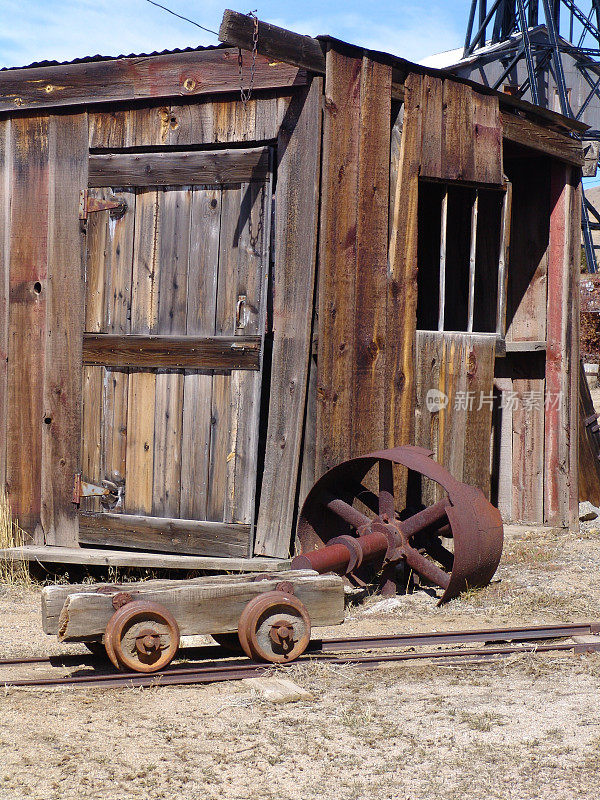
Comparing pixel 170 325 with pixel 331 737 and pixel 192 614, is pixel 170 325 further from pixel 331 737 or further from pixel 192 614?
pixel 331 737

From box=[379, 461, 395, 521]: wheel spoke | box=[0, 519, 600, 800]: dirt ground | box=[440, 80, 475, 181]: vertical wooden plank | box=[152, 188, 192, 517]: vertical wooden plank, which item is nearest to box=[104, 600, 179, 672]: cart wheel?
box=[0, 519, 600, 800]: dirt ground

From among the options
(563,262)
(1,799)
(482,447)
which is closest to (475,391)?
(482,447)

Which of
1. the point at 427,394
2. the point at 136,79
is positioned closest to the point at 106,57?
the point at 136,79

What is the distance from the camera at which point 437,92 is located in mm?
7074

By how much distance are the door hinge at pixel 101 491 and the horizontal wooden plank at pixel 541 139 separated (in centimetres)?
437

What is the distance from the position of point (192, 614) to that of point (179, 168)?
3622 millimetres

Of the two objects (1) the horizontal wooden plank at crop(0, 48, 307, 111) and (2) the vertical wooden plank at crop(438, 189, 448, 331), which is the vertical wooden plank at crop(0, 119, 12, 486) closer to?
(1) the horizontal wooden plank at crop(0, 48, 307, 111)

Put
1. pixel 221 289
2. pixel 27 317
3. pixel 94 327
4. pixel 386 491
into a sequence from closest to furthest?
pixel 386 491 < pixel 221 289 < pixel 94 327 < pixel 27 317

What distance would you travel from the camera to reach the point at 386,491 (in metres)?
6.17

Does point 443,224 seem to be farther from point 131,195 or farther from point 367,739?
point 367,739

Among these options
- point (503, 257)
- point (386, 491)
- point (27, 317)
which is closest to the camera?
point (386, 491)

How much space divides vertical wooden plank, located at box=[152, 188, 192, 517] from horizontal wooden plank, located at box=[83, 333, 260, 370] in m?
0.10

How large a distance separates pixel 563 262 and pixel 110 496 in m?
4.78

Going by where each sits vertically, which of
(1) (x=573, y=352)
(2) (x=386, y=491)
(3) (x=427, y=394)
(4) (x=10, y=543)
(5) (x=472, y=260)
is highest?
(5) (x=472, y=260)
